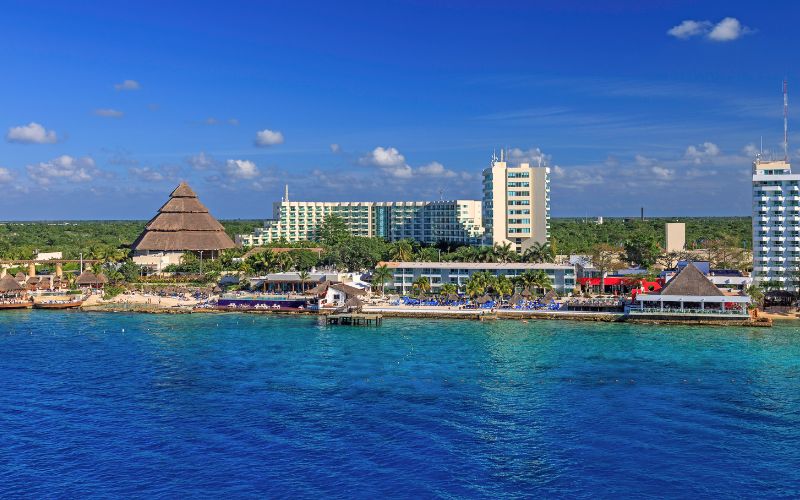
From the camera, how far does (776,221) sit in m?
76.6

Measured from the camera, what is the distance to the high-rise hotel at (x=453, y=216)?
103875 millimetres

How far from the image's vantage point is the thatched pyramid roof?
101438 millimetres

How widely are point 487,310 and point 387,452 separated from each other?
37485 mm

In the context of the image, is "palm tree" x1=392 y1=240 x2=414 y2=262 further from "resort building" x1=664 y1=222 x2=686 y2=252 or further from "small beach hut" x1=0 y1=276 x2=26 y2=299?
"resort building" x1=664 y1=222 x2=686 y2=252

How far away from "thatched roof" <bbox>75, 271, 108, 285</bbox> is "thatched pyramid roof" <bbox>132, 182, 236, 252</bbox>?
1430 centimetres

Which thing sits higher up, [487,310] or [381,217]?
[381,217]

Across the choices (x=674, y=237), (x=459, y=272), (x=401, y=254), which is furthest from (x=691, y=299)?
(x=674, y=237)

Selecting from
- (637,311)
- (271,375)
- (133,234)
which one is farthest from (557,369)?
(133,234)

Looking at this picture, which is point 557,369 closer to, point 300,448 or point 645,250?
point 300,448

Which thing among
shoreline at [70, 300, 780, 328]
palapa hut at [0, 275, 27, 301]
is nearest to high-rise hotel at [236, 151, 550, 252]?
shoreline at [70, 300, 780, 328]

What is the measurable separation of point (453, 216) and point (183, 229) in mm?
41865

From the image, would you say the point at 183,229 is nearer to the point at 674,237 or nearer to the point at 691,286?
the point at 691,286

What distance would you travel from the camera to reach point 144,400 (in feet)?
134

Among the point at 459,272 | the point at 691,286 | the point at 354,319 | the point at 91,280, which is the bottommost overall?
Answer: the point at 354,319
